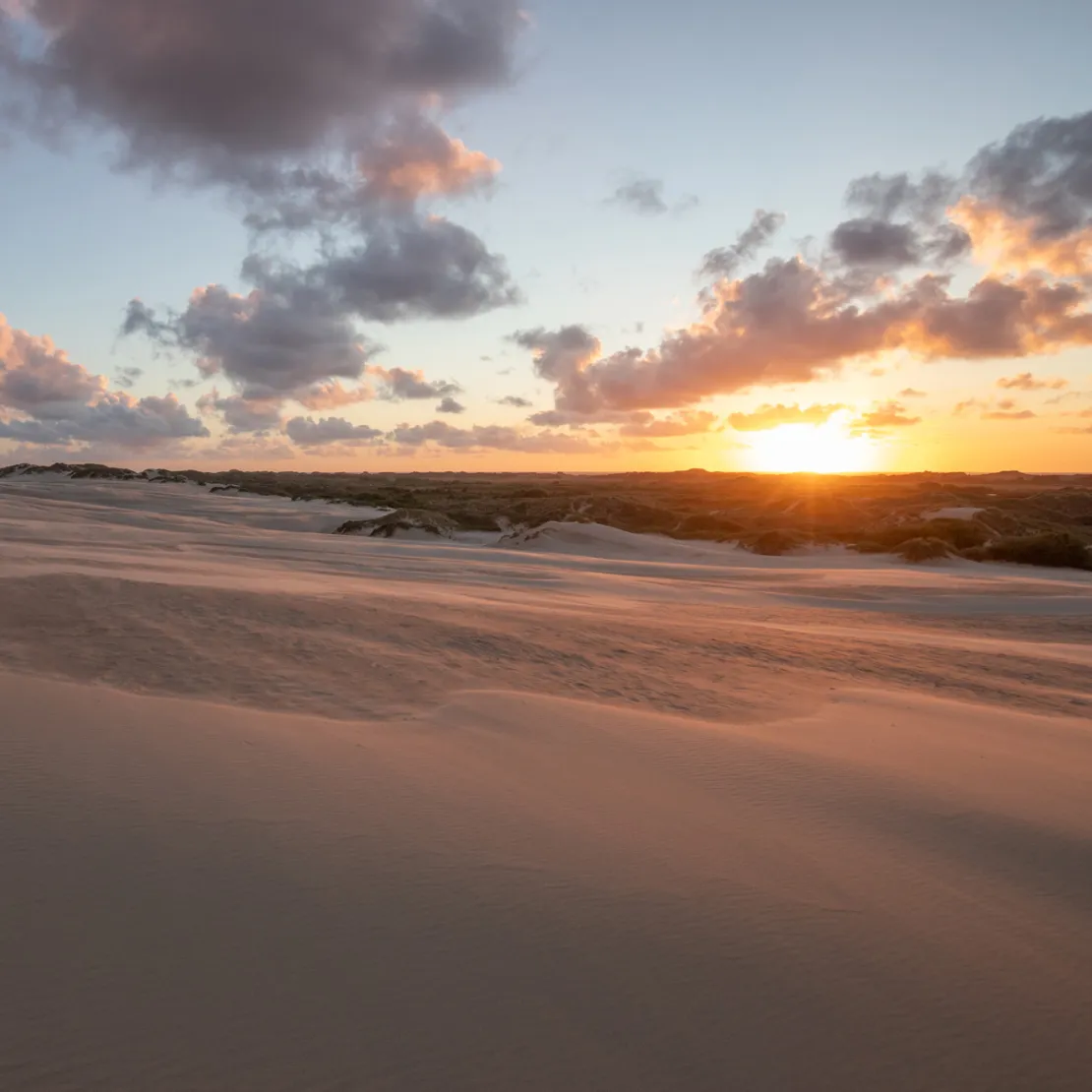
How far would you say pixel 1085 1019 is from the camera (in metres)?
2.40

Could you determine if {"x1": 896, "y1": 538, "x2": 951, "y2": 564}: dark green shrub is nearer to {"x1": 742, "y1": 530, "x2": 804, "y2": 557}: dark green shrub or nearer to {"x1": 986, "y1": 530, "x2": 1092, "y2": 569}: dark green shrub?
{"x1": 986, "y1": 530, "x2": 1092, "y2": 569}: dark green shrub

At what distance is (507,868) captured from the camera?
3086 mm

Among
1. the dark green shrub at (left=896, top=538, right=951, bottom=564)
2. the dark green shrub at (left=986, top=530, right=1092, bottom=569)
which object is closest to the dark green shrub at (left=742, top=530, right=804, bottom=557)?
the dark green shrub at (left=896, top=538, right=951, bottom=564)

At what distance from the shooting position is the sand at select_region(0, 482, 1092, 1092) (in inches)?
84.7

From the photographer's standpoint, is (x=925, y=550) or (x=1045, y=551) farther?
(x=925, y=550)

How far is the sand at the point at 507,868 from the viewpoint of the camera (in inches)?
84.7

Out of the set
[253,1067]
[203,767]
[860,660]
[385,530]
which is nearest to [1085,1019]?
[253,1067]

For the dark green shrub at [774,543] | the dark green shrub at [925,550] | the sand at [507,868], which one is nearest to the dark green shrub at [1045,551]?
the dark green shrub at [925,550]

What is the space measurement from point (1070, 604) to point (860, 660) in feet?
26.0

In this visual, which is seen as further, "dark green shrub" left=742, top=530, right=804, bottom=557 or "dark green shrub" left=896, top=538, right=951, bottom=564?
"dark green shrub" left=742, top=530, right=804, bottom=557

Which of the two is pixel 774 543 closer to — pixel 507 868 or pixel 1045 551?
pixel 1045 551

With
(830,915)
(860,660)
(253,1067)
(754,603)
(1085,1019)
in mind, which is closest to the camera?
(253,1067)

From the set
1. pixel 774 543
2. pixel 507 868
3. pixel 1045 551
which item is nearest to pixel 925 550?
pixel 1045 551

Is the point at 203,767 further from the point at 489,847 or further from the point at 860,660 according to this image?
the point at 860,660
